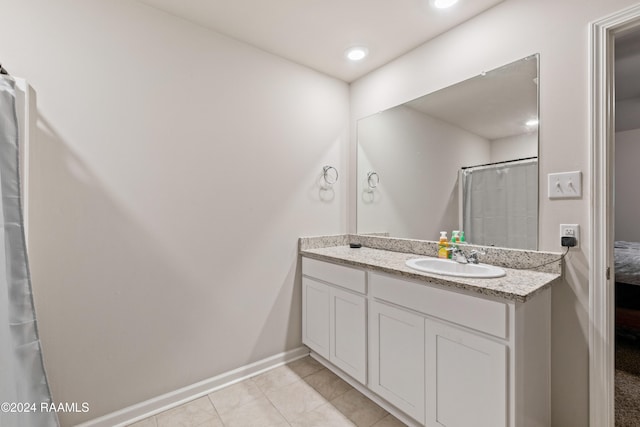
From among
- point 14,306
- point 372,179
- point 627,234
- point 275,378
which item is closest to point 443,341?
point 275,378

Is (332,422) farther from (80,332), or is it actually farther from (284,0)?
(284,0)

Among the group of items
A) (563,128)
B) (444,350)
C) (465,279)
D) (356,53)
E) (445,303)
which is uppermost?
(356,53)

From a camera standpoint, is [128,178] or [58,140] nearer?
[58,140]

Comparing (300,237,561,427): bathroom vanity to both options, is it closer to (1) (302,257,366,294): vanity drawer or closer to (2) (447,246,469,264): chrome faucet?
(1) (302,257,366,294): vanity drawer

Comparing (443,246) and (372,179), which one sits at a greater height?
(372,179)

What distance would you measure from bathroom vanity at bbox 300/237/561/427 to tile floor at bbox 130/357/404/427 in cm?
11

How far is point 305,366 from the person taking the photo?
2.20 meters

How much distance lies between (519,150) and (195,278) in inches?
82.1

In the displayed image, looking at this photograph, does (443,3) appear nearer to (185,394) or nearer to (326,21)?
(326,21)

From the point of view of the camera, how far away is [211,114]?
1.90m

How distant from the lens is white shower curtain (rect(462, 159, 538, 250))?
1.56 metres

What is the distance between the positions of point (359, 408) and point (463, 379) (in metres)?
0.75

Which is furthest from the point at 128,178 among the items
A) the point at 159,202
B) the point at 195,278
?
the point at 195,278

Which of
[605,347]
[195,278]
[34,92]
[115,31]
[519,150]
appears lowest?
[605,347]
